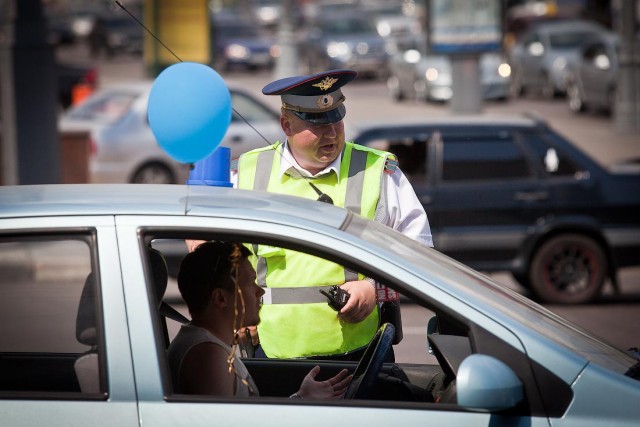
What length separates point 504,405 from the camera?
3.12m

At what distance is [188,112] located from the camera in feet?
15.0

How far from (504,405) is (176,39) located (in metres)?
22.9

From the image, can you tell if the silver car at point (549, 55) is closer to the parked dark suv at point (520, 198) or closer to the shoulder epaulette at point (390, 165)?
the parked dark suv at point (520, 198)

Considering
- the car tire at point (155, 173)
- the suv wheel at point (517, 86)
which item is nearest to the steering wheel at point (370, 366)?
the car tire at point (155, 173)

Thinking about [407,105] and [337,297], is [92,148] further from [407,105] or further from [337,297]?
[407,105]

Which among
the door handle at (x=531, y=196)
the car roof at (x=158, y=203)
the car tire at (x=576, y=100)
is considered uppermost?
the car roof at (x=158, y=203)

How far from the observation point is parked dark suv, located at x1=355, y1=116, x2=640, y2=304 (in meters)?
10.1

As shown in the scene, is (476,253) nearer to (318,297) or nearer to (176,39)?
(318,297)

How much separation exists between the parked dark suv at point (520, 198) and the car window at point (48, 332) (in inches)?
243

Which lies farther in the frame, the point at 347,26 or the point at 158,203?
the point at 347,26

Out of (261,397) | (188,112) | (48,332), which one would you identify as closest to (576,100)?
(188,112)

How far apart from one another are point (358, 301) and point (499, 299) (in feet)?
2.27

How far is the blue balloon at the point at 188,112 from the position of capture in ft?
15.0

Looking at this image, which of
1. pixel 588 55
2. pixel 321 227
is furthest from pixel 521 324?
pixel 588 55
